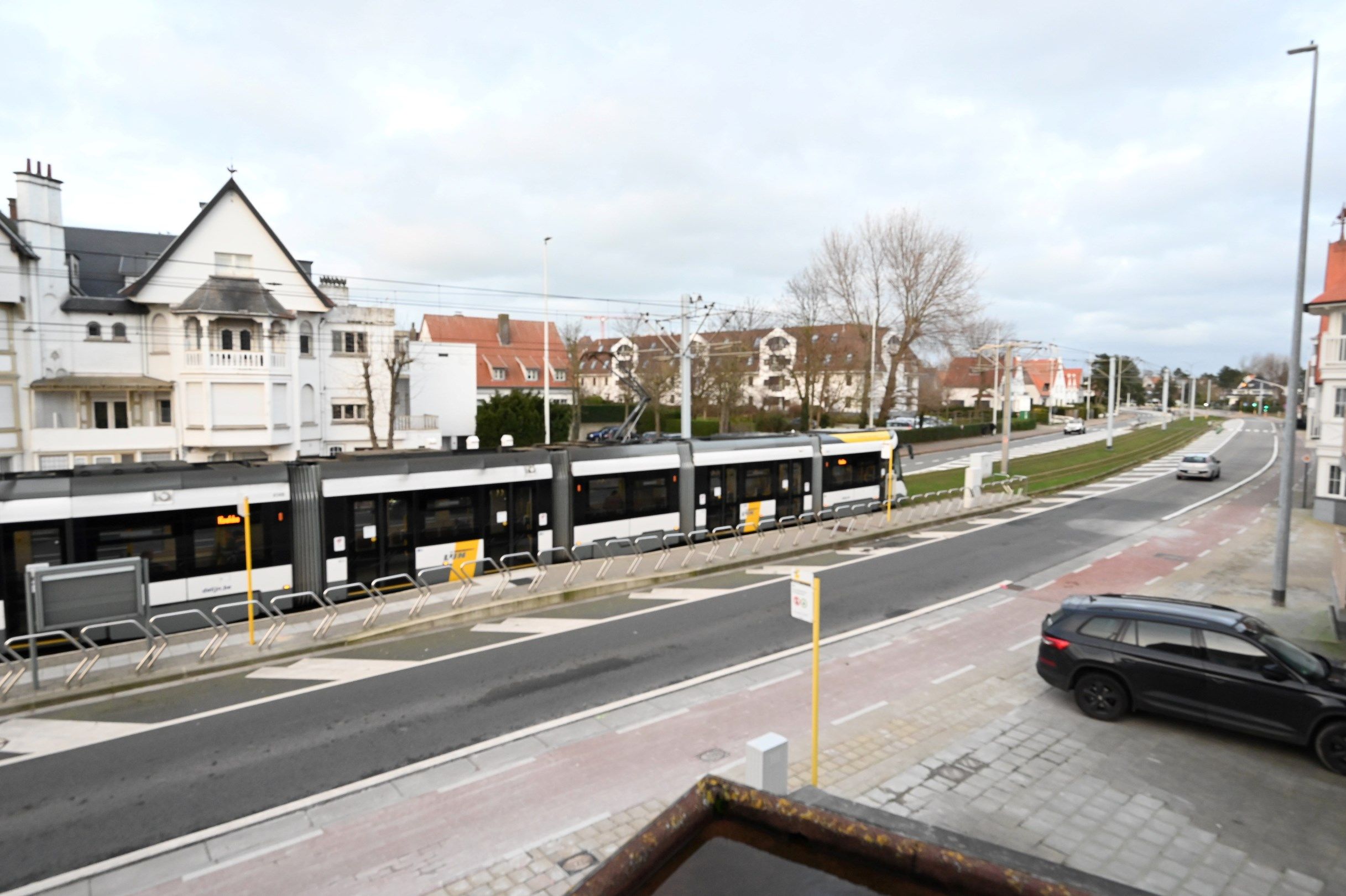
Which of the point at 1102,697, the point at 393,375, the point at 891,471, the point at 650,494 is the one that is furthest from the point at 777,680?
the point at 393,375

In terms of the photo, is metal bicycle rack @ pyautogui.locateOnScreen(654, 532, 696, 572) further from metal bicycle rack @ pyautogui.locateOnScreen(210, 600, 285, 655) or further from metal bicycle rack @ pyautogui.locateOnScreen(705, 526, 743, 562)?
metal bicycle rack @ pyautogui.locateOnScreen(210, 600, 285, 655)

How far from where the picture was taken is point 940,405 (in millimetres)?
76500

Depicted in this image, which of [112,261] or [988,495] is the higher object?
[112,261]

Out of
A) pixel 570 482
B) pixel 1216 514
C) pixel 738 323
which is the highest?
pixel 738 323

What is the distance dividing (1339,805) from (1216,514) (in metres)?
25.2

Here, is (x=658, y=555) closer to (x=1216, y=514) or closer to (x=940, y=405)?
(x=1216, y=514)

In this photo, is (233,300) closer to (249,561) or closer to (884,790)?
(249,561)

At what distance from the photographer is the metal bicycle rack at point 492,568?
52.1 feet

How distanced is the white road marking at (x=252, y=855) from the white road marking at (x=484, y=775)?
1316 millimetres

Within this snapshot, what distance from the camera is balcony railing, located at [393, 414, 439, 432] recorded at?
1706 inches

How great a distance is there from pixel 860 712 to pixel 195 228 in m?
36.2

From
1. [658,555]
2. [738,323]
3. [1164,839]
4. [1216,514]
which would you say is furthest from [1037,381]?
[1164,839]

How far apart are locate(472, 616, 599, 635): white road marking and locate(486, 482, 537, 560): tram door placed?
2.69m

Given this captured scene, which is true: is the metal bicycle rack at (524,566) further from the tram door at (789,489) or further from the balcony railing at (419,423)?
the balcony railing at (419,423)
